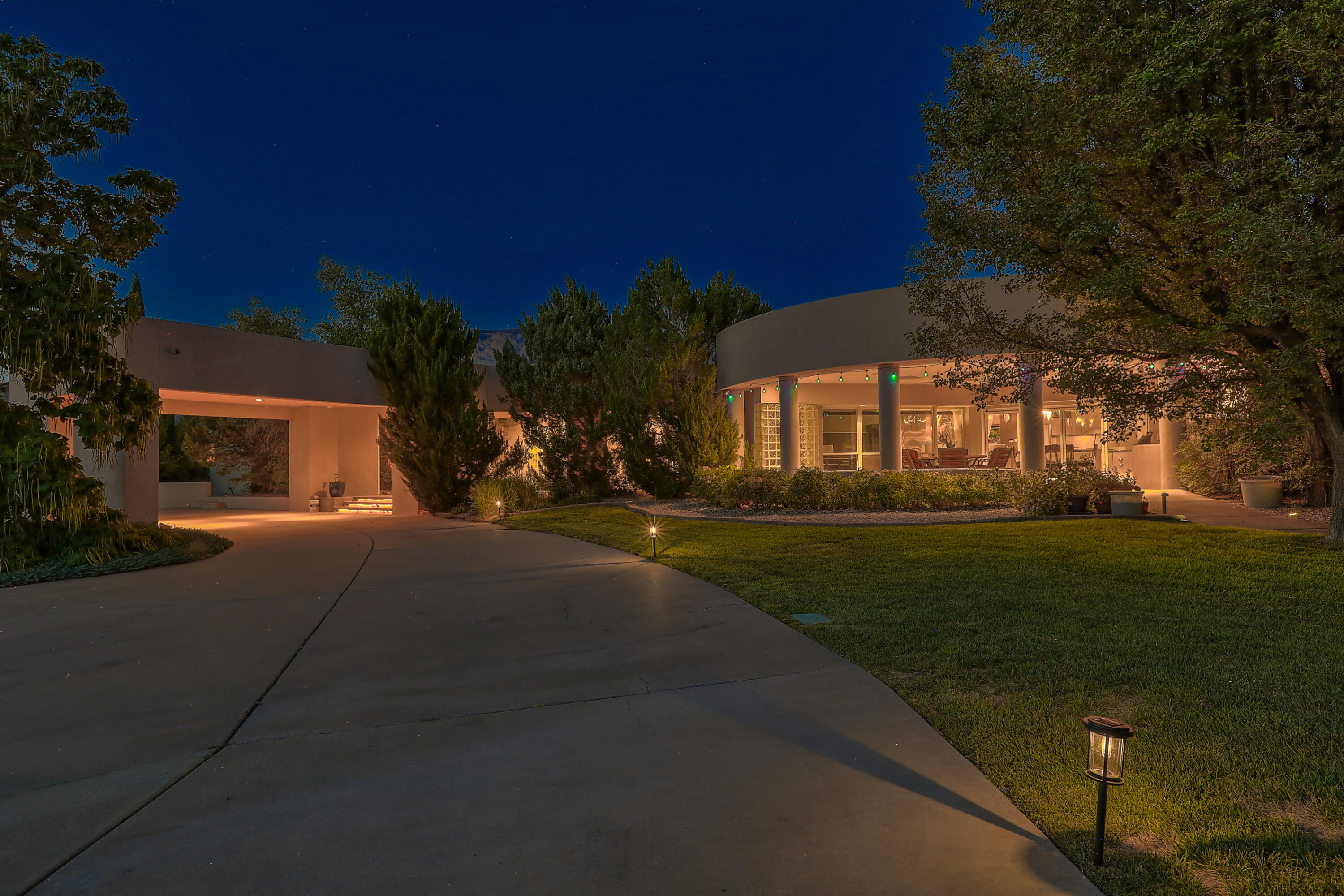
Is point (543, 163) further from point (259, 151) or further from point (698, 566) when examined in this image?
point (698, 566)

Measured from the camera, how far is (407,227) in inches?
4286

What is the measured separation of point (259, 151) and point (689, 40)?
52.3 metres

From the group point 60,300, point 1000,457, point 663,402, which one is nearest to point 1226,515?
point 1000,457

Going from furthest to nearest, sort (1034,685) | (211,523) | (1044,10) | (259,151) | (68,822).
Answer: (259,151), (211,523), (1044,10), (1034,685), (68,822)

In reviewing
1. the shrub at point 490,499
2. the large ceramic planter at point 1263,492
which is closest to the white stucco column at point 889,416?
the large ceramic planter at point 1263,492

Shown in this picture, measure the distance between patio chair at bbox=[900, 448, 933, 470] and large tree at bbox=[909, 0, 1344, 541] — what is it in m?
10.2

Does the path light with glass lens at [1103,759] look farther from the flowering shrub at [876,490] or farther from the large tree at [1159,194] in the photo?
the flowering shrub at [876,490]

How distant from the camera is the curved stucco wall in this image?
1495cm

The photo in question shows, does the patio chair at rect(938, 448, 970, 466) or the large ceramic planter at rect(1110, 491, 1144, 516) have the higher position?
the patio chair at rect(938, 448, 970, 466)

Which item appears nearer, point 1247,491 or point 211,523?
A: point 1247,491

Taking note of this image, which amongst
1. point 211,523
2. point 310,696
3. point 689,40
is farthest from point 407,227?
point 310,696

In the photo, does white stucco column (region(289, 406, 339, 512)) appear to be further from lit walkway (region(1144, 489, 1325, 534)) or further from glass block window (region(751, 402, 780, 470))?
lit walkway (region(1144, 489, 1325, 534))

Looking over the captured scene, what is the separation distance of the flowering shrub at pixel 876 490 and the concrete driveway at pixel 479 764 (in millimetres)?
8442

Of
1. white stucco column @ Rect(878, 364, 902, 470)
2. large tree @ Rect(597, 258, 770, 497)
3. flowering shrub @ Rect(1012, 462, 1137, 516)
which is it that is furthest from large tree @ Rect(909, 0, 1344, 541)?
large tree @ Rect(597, 258, 770, 497)
